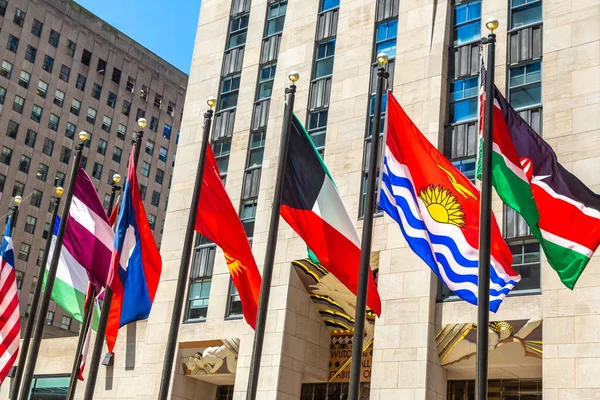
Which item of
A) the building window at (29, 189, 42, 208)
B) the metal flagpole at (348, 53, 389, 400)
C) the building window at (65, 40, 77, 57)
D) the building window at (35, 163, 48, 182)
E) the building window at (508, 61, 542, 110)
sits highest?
the building window at (65, 40, 77, 57)

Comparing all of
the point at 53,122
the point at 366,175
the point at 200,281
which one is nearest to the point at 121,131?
the point at 53,122

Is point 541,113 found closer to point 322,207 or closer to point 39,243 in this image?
point 322,207

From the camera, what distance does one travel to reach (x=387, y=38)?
38.0m

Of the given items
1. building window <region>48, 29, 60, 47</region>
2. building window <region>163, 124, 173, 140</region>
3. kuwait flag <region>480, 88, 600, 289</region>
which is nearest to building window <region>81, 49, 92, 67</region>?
building window <region>48, 29, 60, 47</region>

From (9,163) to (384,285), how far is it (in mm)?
61954

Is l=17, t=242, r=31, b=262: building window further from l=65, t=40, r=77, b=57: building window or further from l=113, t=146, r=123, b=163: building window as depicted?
l=65, t=40, r=77, b=57: building window

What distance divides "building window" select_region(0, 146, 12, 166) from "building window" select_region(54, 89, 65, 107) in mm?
7932

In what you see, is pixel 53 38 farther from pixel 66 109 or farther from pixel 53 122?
pixel 53 122

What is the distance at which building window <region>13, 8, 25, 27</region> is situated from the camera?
87000mm

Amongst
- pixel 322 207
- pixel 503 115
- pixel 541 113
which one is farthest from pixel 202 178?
pixel 541 113

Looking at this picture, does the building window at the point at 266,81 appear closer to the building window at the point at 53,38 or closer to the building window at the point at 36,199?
the building window at the point at 36,199

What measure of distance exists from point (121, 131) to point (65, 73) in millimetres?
9019

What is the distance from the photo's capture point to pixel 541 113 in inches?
1254

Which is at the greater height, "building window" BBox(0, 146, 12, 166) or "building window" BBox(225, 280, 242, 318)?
"building window" BBox(0, 146, 12, 166)
